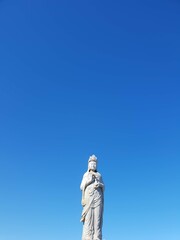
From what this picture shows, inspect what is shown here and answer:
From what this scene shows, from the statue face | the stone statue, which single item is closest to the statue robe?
the stone statue

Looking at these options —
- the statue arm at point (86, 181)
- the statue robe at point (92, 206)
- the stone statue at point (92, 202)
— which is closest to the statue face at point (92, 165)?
the stone statue at point (92, 202)

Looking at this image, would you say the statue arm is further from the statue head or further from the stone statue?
the statue head

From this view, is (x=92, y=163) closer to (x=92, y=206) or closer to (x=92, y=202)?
(x=92, y=202)

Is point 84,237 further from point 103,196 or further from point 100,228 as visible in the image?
point 103,196

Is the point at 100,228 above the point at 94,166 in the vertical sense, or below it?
below

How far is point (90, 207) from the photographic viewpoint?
18031 millimetres

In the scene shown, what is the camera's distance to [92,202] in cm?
1814

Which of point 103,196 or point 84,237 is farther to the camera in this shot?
point 103,196

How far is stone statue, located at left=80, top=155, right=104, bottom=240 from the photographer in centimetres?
1753

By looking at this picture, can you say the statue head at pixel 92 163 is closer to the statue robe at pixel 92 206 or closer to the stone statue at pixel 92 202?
the stone statue at pixel 92 202

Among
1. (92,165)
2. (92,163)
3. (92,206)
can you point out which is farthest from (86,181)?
(92,206)

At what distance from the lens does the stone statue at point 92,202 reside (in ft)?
57.5

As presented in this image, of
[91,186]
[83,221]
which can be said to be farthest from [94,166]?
[83,221]

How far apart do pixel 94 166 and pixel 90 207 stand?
2.23 metres
